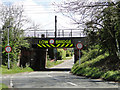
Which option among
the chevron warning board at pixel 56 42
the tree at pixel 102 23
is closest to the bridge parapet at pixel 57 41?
the chevron warning board at pixel 56 42

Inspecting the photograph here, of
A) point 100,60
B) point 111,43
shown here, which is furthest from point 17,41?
point 111,43

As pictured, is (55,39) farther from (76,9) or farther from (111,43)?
(76,9)

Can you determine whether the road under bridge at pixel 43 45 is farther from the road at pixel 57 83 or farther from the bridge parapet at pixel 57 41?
the road at pixel 57 83

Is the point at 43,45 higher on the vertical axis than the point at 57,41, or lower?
lower

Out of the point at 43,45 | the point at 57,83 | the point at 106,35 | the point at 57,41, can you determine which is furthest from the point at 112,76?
the point at 43,45

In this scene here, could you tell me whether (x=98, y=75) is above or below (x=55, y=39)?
below

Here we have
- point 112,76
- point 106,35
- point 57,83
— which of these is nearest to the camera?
point 57,83

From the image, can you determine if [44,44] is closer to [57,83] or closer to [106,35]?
[106,35]

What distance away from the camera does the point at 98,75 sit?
19.8 meters

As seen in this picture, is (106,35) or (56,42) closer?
(106,35)

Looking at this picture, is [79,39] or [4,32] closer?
[4,32]

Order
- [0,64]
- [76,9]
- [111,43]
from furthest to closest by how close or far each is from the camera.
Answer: [0,64], [111,43], [76,9]

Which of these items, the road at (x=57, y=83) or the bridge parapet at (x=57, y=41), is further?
the bridge parapet at (x=57, y=41)

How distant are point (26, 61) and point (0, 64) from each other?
275 inches
